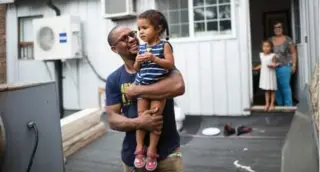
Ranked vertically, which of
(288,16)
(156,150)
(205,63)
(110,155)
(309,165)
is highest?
(288,16)

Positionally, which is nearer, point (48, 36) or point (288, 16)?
point (48, 36)

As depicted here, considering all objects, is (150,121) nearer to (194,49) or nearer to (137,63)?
(137,63)

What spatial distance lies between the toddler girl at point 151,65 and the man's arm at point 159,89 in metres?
0.03

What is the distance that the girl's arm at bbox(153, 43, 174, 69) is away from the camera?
1.68 m

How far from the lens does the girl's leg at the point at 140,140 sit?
1.68m

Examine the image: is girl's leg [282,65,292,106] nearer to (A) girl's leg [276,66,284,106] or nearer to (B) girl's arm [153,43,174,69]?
(A) girl's leg [276,66,284,106]

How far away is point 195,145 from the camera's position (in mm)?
4672

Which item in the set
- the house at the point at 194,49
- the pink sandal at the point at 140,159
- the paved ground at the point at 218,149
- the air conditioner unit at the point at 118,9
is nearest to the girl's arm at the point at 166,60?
the pink sandal at the point at 140,159

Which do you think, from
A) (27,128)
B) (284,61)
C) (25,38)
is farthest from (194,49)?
(27,128)

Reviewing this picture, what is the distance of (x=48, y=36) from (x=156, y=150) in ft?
18.3

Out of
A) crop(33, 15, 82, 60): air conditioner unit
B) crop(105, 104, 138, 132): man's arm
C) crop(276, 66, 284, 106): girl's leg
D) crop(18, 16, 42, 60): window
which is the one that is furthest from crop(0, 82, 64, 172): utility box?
crop(18, 16, 42, 60): window

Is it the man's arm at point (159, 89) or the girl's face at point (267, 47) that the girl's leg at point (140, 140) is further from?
the girl's face at point (267, 47)

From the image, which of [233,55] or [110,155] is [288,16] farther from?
[110,155]

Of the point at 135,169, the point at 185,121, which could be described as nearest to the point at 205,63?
→ the point at 185,121
